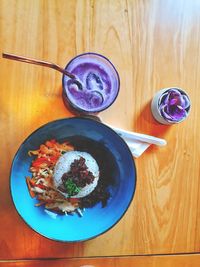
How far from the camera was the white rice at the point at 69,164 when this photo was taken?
0.89m

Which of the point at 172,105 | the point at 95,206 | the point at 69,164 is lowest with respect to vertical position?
the point at 95,206

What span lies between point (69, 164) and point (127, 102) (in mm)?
227

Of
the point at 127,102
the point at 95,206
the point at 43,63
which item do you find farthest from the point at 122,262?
the point at 43,63

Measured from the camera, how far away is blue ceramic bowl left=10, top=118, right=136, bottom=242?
88 centimetres

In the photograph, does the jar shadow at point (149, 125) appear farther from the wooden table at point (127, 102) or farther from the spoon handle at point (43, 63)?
the spoon handle at point (43, 63)

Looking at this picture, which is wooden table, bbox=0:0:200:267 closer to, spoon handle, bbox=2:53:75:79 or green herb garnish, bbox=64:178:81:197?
spoon handle, bbox=2:53:75:79

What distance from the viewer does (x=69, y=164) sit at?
89cm

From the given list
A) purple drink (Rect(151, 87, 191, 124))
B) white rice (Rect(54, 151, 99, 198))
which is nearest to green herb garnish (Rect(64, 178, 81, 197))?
white rice (Rect(54, 151, 99, 198))

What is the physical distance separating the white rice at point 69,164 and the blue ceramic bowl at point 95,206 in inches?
1.4

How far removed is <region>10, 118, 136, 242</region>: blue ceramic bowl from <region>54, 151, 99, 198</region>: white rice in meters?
0.04

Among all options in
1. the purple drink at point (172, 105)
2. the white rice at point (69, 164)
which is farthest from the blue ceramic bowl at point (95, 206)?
the purple drink at point (172, 105)

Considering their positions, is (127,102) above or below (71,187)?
above

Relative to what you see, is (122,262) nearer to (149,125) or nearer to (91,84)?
(149,125)

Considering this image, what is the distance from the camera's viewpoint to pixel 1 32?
3.01 ft
